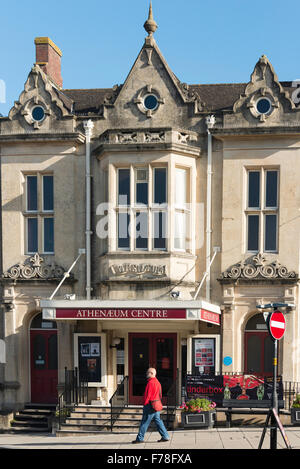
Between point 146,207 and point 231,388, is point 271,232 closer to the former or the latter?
point 146,207

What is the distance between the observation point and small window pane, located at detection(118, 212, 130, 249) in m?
19.0

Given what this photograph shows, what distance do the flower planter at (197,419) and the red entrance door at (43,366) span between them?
5.53m

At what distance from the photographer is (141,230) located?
62.0ft

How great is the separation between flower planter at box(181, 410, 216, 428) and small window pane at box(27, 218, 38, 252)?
735cm

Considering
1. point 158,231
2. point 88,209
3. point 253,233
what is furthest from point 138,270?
point 253,233

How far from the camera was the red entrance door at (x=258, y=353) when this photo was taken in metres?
19.0

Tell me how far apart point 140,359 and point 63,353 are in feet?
7.87

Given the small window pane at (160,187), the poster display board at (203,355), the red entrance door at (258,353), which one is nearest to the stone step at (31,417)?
the poster display board at (203,355)

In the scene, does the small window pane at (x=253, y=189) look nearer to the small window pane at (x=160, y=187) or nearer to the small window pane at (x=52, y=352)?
the small window pane at (x=160, y=187)

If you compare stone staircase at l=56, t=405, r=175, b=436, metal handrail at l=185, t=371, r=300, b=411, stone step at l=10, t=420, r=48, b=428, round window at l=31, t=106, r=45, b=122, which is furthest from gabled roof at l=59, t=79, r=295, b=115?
stone step at l=10, t=420, r=48, b=428

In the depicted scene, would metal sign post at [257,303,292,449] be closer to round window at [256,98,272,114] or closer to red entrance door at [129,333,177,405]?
red entrance door at [129,333,177,405]

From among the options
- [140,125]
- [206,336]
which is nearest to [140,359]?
[206,336]

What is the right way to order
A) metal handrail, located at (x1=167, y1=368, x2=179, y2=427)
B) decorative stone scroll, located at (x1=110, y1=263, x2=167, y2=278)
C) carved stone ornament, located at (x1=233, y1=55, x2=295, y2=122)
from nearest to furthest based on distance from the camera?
metal handrail, located at (x1=167, y1=368, x2=179, y2=427) < decorative stone scroll, located at (x1=110, y1=263, x2=167, y2=278) < carved stone ornament, located at (x1=233, y1=55, x2=295, y2=122)

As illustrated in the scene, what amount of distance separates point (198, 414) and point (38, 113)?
10453 millimetres
